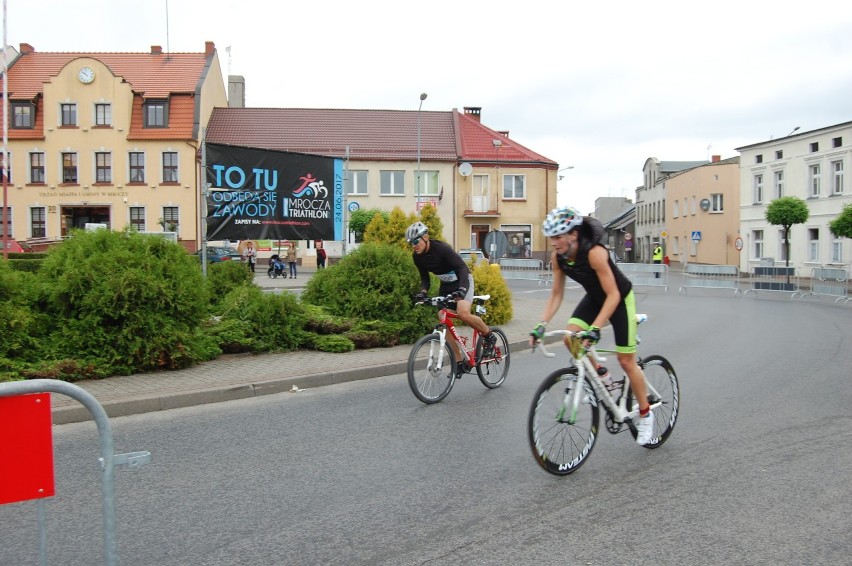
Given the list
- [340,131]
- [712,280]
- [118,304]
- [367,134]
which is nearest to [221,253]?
[340,131]

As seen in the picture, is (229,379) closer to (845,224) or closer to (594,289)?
(594,289)

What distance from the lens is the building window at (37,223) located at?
48.3m

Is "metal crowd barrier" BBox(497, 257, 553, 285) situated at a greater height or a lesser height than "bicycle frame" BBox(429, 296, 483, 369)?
greater

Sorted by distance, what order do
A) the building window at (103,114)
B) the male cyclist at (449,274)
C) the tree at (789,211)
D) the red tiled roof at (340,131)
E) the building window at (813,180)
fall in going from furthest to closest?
the red tiled roof at (340,131) → the building window at (103,114) → the building window at (813,180) → the tree at (789,211) → the male cyclist at (449,274)

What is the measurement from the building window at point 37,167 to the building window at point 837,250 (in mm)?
46367

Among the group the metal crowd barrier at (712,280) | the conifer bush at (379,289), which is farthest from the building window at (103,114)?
the conifer bush at (379,289)

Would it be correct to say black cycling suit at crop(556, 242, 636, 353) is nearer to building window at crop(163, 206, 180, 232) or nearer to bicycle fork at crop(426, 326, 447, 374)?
bicycle fork at crop(426, 326, 447, 374)

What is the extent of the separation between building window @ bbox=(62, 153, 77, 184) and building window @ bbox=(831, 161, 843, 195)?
44.3 m

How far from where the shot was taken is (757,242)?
48188mm

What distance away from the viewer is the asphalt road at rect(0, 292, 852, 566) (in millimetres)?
4184

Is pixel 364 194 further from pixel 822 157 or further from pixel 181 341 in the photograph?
pixel 181 341

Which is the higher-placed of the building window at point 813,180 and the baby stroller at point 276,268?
the building window at point 813,180

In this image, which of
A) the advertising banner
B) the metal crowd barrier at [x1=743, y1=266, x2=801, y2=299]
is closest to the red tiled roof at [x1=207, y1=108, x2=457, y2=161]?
the metal crowd barrier at [x1=743, y1=266, x2=801, y2=299]

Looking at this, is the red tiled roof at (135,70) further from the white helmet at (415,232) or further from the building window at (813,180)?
the white helmet at (415,232)
